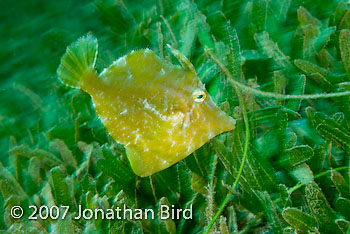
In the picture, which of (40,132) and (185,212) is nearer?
(185,212)

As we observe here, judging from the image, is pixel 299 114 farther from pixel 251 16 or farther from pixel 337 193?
pixel 251 16

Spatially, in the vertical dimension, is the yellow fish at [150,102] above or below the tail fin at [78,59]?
below

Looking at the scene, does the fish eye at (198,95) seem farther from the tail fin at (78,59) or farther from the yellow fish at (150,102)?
the tail fin at (78,59)

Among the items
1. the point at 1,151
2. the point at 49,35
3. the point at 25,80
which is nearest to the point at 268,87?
the point at 1,151

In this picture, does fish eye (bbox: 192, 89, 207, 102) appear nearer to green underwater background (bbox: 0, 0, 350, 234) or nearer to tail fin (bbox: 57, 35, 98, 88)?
green underwater background (bbox: 0, 0, 350, 234)

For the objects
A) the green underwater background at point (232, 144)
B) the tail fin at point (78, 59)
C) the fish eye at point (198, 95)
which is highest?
the tail fin at point (78, 59)

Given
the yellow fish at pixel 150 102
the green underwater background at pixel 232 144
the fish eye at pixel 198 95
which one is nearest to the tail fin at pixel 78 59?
the yellow fish at pixel 150 102

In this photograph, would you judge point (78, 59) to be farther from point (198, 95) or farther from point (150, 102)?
point (198, 95)
